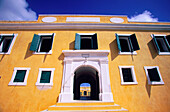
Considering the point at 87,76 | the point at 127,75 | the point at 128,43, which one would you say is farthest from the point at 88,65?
the point at 87,76

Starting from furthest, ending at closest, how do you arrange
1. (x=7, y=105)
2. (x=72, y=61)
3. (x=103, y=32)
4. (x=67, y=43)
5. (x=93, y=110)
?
(x=103, y=32) < (x=67, y=43) < (x=72, y=61) < (x=7, y=105) < (x=93, y=110)

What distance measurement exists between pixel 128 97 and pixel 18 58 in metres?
8.89

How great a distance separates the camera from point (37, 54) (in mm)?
7609

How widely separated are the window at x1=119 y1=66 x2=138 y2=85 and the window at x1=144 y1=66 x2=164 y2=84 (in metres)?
1.08

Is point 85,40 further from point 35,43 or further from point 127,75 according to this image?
point 127,75

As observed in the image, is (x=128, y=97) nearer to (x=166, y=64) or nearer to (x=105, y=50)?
(x=105, y=50)

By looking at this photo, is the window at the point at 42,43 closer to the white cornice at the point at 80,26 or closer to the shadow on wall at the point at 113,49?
the white cornice at the point at 80,26

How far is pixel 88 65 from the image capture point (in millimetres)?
7262

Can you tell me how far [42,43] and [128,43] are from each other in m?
7.99

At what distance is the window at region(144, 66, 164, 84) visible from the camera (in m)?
6.81

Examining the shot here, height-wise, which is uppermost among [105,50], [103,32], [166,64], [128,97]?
[103,32]

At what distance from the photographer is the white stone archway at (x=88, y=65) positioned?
20.4ft

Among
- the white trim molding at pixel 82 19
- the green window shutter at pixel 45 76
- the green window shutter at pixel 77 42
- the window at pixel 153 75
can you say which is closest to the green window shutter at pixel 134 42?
the window at pixel 153 75

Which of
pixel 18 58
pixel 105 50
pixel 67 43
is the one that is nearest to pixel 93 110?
pixel 105 50
